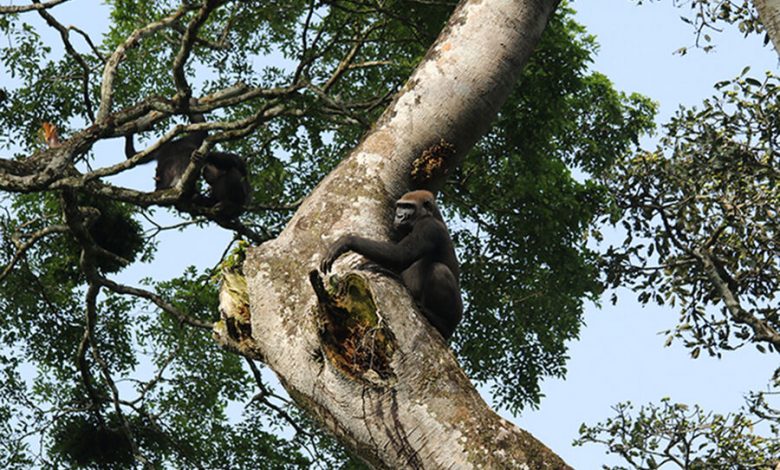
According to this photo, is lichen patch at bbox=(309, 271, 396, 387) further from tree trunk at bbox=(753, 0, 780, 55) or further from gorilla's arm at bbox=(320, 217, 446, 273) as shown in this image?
tree trunk at bbox=(753, 0, 780, 55)

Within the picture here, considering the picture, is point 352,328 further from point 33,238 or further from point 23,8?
point 23,8

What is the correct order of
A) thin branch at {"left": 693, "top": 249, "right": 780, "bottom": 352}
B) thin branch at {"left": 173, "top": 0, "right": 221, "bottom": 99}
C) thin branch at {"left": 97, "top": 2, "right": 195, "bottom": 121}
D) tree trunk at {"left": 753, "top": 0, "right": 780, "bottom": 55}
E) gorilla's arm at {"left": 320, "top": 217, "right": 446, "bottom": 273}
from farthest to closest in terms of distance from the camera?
thin branch at {"left": 97, "top": 2, "right": 195, "bottom": 121}, thin branch at {"left": 693, "top": 249, "right": 780, "bottom": 352}, thin branch at {"left": 173, "top": 0, "right": 221, "bottom": 99}, gorilla's arm at {"left": 320, "top": 217, "right": 446, "bottom": 273}, tree trunk at {"left": 753, "top": 0, "right": 780, "bottom": 55}

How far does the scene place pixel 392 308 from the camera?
3738 millimetres

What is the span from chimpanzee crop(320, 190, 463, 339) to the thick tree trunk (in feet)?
0.26

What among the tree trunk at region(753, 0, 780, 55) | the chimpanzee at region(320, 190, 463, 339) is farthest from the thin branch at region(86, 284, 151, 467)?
the tree trunk at region(753, 0, 780, 55)

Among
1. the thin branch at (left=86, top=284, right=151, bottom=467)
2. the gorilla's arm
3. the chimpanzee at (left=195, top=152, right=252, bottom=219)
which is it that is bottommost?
the gorilla's arm

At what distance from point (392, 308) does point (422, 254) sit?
1708mm

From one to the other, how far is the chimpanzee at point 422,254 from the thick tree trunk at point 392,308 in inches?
3.1

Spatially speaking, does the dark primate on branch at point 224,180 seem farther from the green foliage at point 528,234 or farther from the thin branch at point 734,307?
the thin branch at point 734,307

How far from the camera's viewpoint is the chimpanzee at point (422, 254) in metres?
4.26

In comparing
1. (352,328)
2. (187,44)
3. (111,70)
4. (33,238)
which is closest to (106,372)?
(33,238)

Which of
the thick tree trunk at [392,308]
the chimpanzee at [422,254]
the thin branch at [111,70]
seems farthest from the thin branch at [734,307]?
the thin branch at [111,70]

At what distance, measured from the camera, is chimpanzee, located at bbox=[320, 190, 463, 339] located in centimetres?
426

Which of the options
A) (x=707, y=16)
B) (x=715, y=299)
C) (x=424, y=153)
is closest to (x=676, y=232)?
(x=715, y=299)
